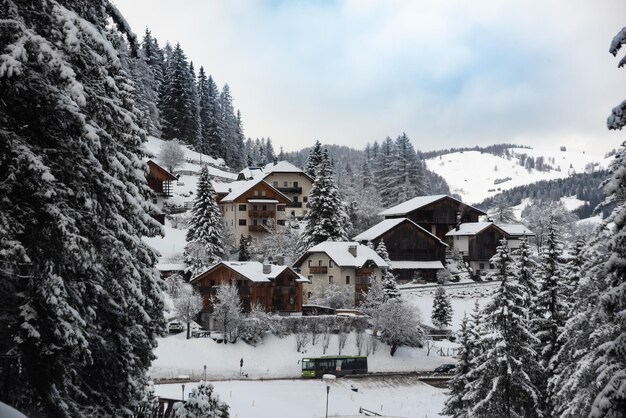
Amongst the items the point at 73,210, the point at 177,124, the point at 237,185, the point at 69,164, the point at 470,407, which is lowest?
the point at 470,407

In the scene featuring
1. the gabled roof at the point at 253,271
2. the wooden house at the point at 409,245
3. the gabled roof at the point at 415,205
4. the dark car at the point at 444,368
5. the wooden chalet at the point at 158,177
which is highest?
the wooden chalet at the point at 158,177

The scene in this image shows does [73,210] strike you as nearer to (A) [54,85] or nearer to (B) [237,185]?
(A) [54,85]

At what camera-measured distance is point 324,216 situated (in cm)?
7138

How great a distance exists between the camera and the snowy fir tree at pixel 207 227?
63.7 meters

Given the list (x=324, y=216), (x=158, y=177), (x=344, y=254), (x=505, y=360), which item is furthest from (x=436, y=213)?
(x=505, y=360)

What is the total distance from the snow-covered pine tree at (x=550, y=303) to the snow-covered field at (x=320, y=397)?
1032 centimetres

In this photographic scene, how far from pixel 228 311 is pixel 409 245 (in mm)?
34242

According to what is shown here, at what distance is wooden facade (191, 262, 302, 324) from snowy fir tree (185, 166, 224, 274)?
19.8ft

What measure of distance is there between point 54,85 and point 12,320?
16.1 feet

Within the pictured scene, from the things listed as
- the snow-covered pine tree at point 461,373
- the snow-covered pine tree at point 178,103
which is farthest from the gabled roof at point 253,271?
the snow-covered pine tree at point 178,103

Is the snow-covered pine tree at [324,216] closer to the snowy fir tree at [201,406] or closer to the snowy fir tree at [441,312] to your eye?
the snowy fir tree at [441,312]

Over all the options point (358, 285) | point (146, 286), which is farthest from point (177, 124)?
point (146, 286)

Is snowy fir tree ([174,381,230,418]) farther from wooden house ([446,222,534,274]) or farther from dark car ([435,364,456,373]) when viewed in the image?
wooden house ([446,222,534,274])

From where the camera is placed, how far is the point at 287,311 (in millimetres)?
58906
